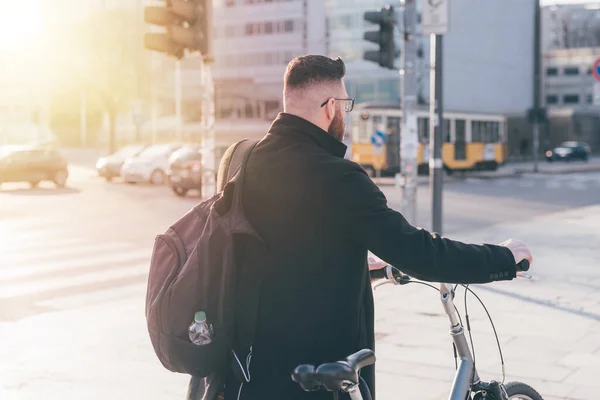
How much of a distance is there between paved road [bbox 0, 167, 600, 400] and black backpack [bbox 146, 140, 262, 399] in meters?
3.01

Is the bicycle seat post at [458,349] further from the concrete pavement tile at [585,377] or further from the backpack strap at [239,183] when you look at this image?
the concrete pavement tile at [585,377]

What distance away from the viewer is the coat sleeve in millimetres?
2508

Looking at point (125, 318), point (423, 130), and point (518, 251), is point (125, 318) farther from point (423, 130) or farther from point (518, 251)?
point (423, 130)

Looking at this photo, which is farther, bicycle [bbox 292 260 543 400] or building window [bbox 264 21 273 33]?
building window [bbox 264 21 273 33]

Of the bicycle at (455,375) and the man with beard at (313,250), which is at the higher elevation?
the man with beard at (313,250)

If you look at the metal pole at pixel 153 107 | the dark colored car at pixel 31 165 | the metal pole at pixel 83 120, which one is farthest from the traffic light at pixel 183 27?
the metal pole at pixel 83 120

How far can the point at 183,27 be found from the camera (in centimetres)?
952

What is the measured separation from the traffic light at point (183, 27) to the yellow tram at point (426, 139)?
2316 centimetres

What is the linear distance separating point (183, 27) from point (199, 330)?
24.4 ft

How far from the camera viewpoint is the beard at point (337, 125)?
270 centimetres

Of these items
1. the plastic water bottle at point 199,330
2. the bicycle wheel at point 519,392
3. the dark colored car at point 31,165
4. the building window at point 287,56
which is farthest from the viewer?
the building window at point 287,56

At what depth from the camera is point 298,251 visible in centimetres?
256

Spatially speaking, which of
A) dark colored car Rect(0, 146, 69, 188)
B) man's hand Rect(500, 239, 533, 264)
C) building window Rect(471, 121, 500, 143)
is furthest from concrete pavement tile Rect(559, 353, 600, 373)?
building window Rect(471, 121, 500, 143)

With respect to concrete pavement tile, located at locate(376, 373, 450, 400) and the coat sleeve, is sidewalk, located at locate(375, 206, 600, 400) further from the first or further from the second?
the coat sleeve
